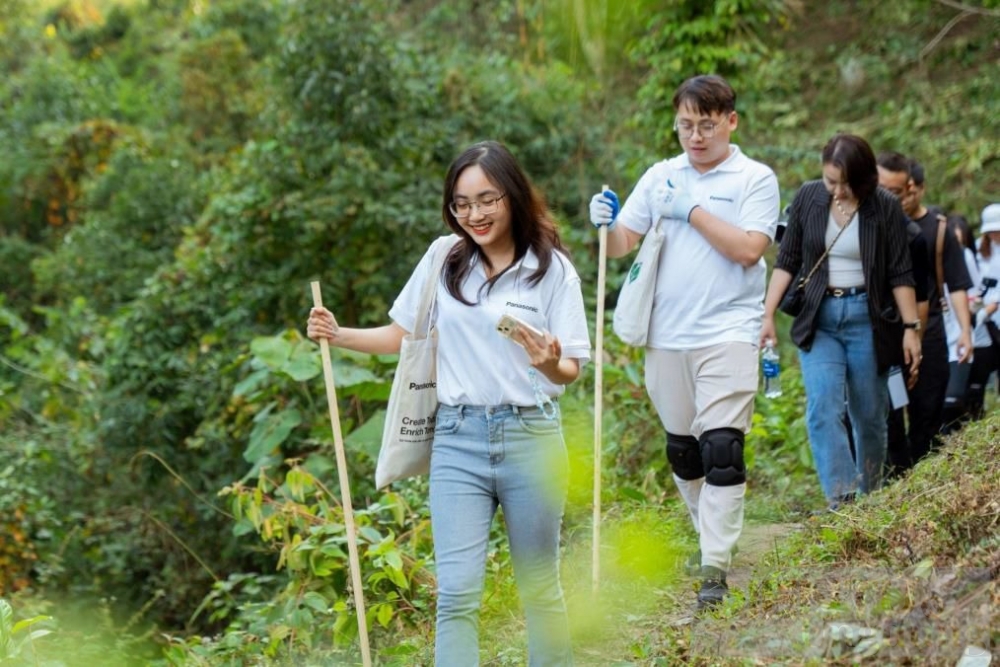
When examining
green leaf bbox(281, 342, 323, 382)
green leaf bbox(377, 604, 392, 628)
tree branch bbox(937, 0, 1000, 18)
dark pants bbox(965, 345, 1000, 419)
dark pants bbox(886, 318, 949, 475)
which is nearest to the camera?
green leaf bbox(377, 604, 392, 628)

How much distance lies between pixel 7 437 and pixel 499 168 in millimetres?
8839

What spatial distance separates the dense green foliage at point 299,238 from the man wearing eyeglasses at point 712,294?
4.23 feet

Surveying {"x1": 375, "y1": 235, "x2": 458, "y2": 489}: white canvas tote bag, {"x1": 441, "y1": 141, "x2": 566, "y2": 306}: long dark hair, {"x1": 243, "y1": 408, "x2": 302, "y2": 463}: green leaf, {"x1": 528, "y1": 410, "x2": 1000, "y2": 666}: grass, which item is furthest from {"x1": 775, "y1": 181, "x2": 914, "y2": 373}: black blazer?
{"x1": 243, "y1": 408, "x2": 302, "y2": 463}: green leaf

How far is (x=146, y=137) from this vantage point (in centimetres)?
1738

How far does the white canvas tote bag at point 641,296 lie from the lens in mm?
4953

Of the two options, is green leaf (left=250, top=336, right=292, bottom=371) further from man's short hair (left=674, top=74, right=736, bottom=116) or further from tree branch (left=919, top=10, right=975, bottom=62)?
tree branch (left=919, top=10, right=975, bottom=62)

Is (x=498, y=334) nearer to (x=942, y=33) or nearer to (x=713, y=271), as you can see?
(x=713, y=271)

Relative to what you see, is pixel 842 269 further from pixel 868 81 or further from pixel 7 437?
pixel 868 81

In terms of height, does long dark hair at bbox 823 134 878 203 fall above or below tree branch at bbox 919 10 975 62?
below

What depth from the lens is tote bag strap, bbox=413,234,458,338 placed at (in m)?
3.93

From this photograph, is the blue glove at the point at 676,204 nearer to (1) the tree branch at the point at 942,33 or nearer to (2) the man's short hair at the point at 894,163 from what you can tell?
(2) the man's short hair at the point at 894,163

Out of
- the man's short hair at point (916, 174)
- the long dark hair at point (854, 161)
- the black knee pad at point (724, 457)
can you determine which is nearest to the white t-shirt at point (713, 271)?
the black knee pad at point (724, 457)

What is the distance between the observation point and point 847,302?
221 inches

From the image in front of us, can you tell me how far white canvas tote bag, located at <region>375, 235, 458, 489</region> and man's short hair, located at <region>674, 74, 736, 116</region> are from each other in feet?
4.64
